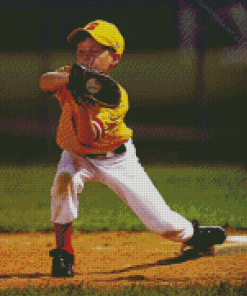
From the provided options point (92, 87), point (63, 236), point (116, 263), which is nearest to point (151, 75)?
point (116, 263)

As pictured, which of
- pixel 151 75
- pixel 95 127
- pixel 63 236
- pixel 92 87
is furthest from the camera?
pixel 151 75

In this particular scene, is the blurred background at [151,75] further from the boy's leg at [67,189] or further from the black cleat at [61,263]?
the black cleat at [61,263]

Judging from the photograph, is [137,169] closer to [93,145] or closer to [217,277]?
[93,145]

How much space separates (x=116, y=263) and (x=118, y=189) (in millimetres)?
799

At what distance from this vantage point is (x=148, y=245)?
446 centimetres

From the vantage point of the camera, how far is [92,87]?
2.77 meters

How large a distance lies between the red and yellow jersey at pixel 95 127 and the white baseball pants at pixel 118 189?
78 mm

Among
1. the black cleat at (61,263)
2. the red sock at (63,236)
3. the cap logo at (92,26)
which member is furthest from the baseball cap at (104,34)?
the black cleat at (61,263)

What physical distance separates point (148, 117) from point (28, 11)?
420cm

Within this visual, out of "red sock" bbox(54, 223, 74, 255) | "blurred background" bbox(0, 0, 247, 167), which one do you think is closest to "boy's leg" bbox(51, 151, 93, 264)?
"red sock" bbox(54, 223, 74, 255)

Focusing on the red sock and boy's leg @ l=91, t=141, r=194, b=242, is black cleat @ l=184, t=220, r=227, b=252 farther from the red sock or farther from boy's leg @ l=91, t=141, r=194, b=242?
the red sock

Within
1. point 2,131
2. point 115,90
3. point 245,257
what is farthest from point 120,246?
point 2,131

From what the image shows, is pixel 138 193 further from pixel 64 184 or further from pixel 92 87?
pixel 92 87

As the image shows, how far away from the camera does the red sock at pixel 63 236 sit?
334 cm
